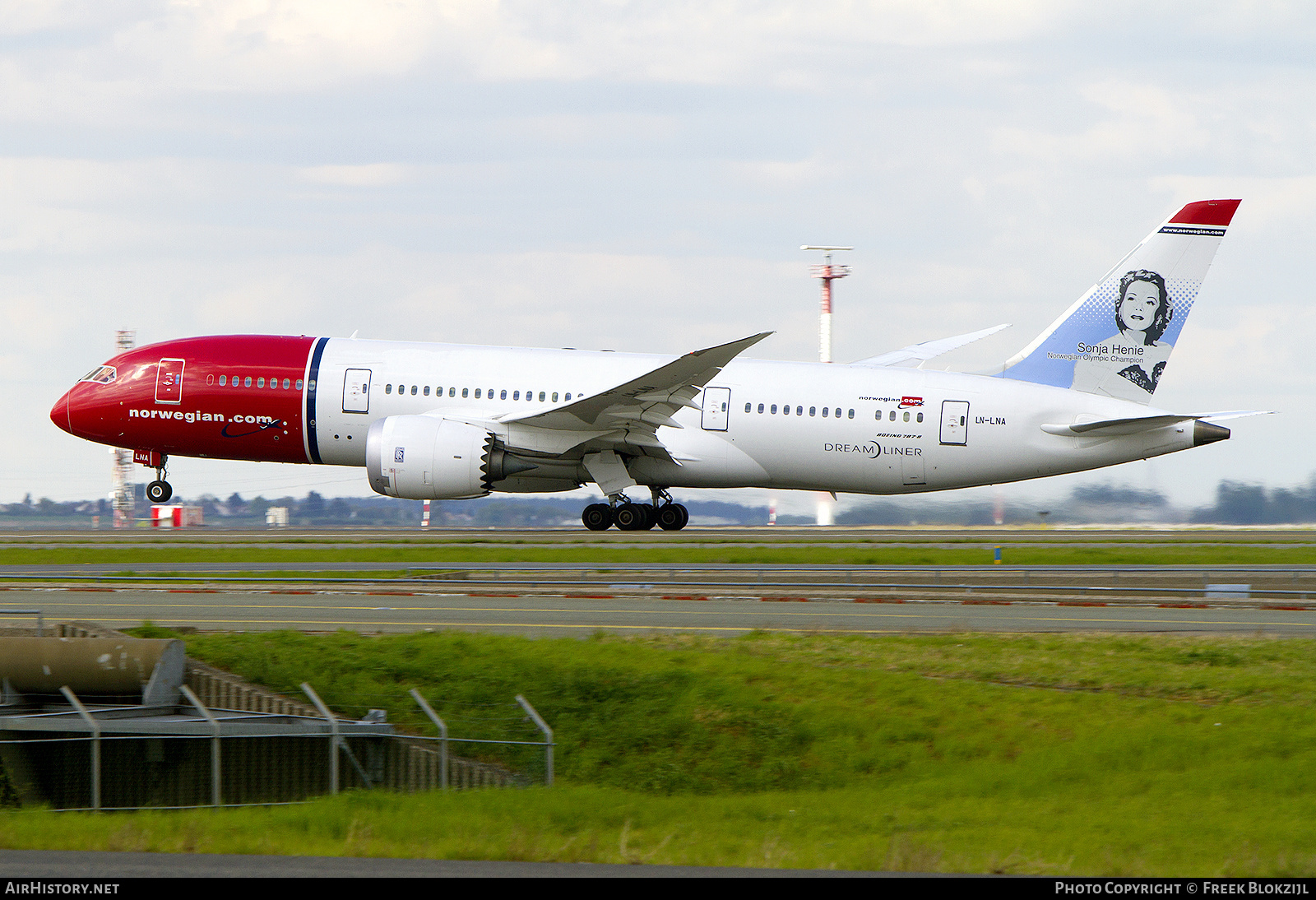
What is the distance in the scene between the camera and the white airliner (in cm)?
3328

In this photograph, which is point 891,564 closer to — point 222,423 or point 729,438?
point 729,438

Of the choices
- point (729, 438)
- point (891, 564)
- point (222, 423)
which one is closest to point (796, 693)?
point (891, 564)

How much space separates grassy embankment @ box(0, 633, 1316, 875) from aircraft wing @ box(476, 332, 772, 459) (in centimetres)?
1291

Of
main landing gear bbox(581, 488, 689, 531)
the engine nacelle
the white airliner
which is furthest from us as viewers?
main landing gear bbox(581, 488, 689, 531)

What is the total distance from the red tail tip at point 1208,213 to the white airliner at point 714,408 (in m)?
0.04

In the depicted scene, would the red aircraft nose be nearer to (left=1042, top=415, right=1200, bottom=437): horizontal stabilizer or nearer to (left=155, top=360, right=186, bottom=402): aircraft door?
(left=155, top=360, right=186, bottom=402): aircraft door

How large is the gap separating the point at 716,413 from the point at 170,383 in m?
14.1

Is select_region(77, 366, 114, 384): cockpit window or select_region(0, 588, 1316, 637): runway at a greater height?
select_region(77, 366, 114, 384): cockpit window

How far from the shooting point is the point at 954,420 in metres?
33.9

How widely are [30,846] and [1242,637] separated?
50.3 ft

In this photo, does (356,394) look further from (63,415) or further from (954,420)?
(954,420)

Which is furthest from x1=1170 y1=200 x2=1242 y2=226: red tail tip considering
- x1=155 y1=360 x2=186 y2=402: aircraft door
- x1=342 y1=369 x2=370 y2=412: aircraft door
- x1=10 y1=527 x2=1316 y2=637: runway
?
x1=155 y1=360 x2=186 y2=402: aircraft door

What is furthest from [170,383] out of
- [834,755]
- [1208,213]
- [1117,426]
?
[1208,213]

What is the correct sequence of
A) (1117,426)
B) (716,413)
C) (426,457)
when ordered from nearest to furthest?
(426,457) → (1117,426) → (716,413)
